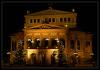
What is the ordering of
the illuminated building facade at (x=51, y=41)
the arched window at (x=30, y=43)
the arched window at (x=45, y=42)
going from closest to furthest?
the illuminated building facade at (x=51, y=41), the arched window at (x=30, y=43), the arched window at (x=45, y=42)

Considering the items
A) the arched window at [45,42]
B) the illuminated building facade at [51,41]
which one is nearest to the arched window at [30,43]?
the illuminated building facade at [51,41]

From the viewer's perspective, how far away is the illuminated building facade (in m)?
31.5

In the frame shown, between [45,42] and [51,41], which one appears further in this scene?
[45,42]

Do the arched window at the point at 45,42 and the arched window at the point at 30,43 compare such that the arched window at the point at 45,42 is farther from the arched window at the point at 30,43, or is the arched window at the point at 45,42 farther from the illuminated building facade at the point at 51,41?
the arched window at the point at 30,43

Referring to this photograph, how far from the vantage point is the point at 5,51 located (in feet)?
107

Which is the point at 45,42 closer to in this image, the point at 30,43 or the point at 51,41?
the point at 51,41

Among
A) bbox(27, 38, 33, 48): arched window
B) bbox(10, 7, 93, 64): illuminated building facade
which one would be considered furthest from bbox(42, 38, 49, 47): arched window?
bbox(27, 38, 33, 48): arched window

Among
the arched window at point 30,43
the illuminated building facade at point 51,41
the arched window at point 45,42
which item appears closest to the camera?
the illuminated building facade at point 51,41

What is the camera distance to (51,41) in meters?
32.5

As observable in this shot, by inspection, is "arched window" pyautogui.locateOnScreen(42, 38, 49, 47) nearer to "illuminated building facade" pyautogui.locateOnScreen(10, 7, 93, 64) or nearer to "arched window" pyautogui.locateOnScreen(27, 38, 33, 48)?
"illuminated building facade" pyautogui.locateOnScreen(10, 7, 93, 64)

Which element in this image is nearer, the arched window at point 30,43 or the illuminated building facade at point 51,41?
the illuminated building facade at point 51,41

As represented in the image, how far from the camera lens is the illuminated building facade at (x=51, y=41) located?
31500 millimetres

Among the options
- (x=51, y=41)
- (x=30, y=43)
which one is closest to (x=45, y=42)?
(x=51, y=41)

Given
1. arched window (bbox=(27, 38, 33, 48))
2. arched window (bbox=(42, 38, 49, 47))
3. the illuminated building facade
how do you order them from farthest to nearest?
arched window (bbox=(42, 38, 49, 47))
arched window (bbox=(27, 38, 33, 48))
the illuminated building facade
